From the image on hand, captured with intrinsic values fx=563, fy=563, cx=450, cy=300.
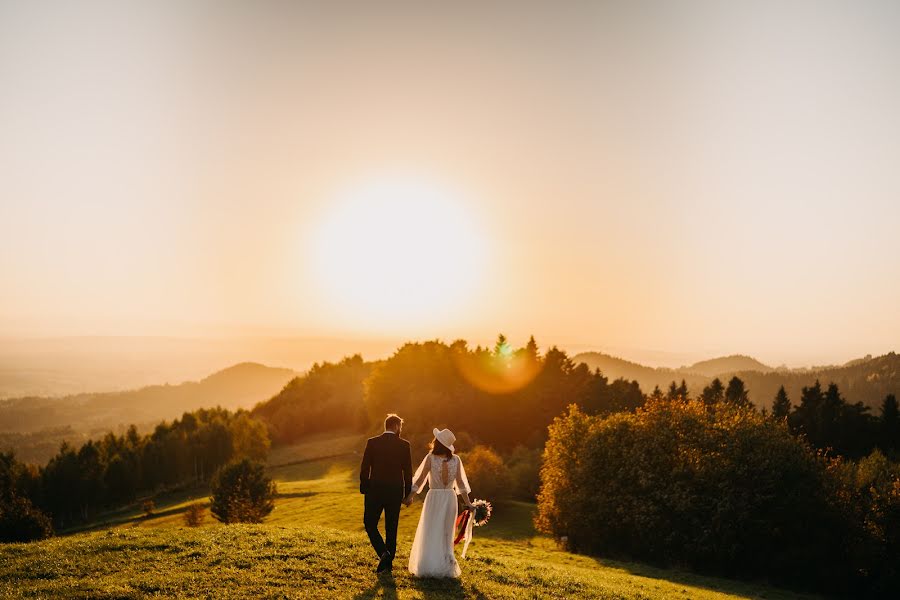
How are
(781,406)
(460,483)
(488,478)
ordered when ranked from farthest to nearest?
(781,406)
(488,478)
(460,483)

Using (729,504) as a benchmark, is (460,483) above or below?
above

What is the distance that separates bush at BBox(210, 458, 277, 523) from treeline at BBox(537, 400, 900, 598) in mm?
30431

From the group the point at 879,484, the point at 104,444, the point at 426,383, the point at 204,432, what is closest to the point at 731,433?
the point at 879,484

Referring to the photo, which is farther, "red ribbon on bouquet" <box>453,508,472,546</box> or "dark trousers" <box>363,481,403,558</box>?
"red ribbon on bouquet" <box>453,508,472,546</box>

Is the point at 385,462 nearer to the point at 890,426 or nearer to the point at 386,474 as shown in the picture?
the point at 386,474

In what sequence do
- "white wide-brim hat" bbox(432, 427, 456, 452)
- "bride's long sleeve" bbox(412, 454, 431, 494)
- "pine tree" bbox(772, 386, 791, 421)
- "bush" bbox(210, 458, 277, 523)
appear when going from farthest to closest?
"pine tree" bbox(772, 386, 791, 421), "bush" bbox(210, 458, 277, 523), "bride's long sleeve" bbox(412, 454, 431, 494), "white wide-brim hat" bbox(432, 427, 456, 452)

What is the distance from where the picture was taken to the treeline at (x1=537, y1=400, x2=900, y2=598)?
36.0m

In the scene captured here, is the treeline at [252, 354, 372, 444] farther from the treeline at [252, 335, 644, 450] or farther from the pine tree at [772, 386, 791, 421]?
the pine tree at [772, 386, 791, 421]

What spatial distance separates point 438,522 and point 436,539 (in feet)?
1.60

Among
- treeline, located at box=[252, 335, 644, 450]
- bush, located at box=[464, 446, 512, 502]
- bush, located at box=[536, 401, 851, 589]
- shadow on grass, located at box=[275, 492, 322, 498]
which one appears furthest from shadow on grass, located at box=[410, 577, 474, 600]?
treeline, located at box=[252, 335, 644, 450]

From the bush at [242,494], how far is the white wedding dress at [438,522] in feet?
152

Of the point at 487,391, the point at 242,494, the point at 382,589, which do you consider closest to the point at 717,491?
the point at 382,589

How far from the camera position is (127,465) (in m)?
109

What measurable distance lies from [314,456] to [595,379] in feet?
186
